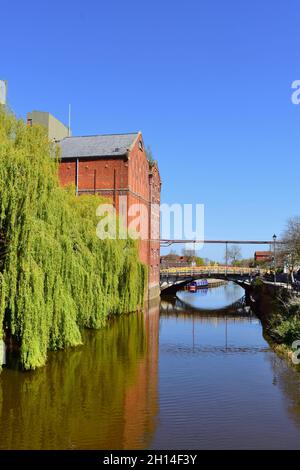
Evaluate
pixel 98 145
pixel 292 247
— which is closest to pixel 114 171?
pixel 98 145

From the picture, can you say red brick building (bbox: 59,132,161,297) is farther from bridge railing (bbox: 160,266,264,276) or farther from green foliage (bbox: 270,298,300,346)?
green foliage (bbox: 270,298,300,346)

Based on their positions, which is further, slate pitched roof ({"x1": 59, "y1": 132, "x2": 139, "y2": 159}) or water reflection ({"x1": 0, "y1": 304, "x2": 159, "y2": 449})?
slate pitched roof ({"x1": 59, "y1": 132, "x2": 139, "y2": 159})

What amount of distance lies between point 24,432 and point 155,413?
11.4ft

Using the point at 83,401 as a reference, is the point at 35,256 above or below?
above

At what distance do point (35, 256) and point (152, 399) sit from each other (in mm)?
5953

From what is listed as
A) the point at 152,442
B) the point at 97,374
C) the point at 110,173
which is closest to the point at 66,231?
the point at 97,374

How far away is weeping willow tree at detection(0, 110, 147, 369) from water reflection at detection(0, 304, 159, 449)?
36.4 inches

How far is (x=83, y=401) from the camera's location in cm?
1328

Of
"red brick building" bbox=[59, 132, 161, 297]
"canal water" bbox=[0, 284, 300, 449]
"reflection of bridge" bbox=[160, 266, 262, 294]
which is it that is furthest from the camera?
"reflection of bridge" bbox=[160, 266, 262, 294]

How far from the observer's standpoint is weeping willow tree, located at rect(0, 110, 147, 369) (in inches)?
554

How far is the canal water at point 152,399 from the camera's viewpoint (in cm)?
1045

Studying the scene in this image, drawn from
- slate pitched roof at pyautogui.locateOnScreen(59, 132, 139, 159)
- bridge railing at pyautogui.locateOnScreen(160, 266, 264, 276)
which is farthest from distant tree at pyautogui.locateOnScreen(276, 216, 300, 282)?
slate pitched roof at pyautogui.locateOnScreen(59, 132, 139, 159)

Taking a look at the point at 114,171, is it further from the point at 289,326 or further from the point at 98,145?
the point at 289,326
